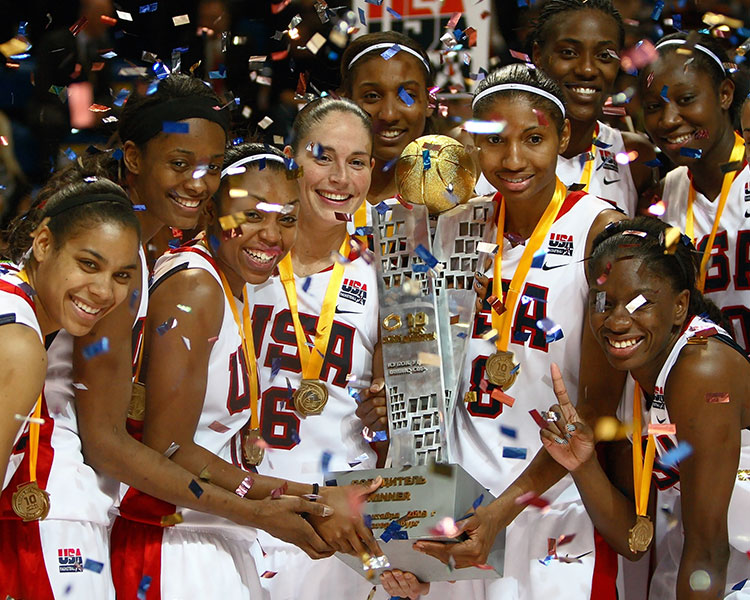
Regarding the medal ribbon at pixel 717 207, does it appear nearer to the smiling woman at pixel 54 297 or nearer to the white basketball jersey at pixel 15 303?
the smiling woman at pixel 54 297

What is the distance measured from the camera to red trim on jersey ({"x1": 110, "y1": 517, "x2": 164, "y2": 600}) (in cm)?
351

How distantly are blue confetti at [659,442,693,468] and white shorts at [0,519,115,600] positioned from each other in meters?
1.82

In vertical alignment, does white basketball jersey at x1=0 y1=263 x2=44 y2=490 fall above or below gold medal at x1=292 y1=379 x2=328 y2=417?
above

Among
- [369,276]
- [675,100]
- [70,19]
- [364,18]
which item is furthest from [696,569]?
[70,19]

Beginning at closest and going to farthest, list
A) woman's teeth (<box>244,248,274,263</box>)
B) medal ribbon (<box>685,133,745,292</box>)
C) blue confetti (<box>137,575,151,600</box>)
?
blue confetti (<box>137,575,151,600</box>) → woman's teeth (<box>244,248,274,263</box>) → medal ribbon (<box>685,133,745,292</box>)

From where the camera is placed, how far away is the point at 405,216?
162 inches

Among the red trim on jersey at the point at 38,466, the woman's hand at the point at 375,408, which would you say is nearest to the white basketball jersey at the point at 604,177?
the woman's hand at the point at 375,408

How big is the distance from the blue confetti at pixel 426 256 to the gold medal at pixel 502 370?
0.39 meters

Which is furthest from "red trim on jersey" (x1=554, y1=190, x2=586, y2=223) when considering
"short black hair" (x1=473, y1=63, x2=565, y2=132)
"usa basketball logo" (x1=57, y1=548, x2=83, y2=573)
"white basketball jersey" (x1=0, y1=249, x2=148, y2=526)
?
"usa basketball logo" (x1=57, y1=548, x2=83, y2=573)

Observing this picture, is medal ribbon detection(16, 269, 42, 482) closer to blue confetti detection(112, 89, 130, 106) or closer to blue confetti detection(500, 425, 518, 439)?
blue confetti detection(112, 89, 130, 106)

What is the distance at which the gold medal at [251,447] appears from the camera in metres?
3.88

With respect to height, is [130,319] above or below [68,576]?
above

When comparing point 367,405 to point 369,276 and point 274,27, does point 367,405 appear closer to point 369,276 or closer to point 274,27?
point 369,276

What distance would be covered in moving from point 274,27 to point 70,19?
1063mm
